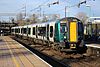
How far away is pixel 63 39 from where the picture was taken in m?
26.8

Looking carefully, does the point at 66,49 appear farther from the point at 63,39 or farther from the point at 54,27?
the point at 54,27

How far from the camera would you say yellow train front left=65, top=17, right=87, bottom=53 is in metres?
26.4

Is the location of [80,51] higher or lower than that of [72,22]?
lower

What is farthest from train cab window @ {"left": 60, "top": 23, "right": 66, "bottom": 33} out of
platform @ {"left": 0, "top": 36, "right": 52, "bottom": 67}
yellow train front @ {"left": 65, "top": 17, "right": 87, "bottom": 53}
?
platform @ {"left": 0, "top": 36, "right": 52, "bottom": 67}

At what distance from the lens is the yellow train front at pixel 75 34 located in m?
26.4

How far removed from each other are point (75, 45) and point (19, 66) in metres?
10.8

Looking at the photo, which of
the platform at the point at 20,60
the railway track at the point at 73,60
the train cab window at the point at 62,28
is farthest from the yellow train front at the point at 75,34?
the platform at the point at 20,60

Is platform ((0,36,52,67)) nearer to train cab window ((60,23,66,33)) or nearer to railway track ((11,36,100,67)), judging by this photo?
railway track ((11,36,100,67))

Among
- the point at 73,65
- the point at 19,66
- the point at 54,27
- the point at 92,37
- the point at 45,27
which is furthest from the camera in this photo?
the point at 92,37

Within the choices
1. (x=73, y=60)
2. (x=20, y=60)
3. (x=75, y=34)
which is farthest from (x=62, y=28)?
(x=20, y=60)

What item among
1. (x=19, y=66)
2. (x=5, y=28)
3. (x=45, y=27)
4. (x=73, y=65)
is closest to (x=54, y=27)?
(x=45, y=27)

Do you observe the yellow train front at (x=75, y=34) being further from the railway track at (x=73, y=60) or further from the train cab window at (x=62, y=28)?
the railway track at (x=73, y=60)

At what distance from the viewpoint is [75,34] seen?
87.9 feet

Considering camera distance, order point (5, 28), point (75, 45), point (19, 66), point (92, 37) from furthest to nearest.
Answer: point (5, 28) → point (92, 37) → point (75, 45) → point (19, 66)
